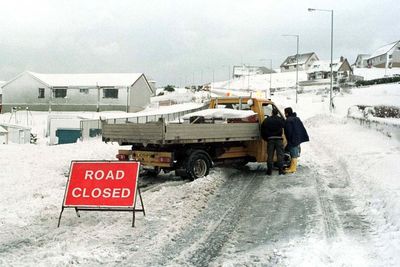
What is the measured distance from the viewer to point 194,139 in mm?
11219

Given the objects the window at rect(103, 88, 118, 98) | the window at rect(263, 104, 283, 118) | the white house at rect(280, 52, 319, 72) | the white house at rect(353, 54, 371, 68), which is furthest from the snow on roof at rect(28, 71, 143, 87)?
the white house at rect(353, 54, 371, 68)

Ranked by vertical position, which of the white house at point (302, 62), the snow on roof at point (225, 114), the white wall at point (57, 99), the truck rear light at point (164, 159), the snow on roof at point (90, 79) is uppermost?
the white house at point (302, 62)

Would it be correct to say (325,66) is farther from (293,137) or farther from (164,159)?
(164,159)

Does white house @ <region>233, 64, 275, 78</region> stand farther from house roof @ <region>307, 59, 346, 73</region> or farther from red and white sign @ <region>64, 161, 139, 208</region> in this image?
red and white sign @ <region>64, 161, 139, 208</region>

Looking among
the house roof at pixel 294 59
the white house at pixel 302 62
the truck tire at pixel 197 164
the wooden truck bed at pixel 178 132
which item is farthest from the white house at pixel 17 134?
the house roof at pixel 294 59

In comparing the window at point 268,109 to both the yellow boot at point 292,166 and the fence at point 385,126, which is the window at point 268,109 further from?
the fence at point 385,126

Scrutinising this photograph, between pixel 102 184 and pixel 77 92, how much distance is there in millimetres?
51668

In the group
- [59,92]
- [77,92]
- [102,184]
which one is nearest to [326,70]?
[77,92]

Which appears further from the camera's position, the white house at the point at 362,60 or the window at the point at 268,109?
the white house at the point at 362,60

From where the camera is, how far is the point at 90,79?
58094 mm

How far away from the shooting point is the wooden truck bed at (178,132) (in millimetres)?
10664

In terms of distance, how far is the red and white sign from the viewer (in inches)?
290

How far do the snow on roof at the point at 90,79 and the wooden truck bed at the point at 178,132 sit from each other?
4505cm

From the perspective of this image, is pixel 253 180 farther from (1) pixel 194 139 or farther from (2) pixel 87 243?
(2) pixel 87 243
